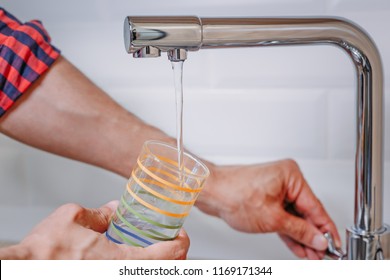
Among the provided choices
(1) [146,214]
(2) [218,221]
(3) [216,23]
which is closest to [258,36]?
(3) [216,23]

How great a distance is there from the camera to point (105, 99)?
2.71 feet

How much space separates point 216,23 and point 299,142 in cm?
36

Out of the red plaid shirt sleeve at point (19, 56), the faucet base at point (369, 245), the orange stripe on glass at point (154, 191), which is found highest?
the red plaid shirt sleeve at point (19, 56)

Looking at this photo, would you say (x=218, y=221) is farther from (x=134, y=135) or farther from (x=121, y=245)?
(x=121, y=245)

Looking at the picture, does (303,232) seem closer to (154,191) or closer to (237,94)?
→ (237,94)

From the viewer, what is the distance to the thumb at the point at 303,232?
758 millimetres

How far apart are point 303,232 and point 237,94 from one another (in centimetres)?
22

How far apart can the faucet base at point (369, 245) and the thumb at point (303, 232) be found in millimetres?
121

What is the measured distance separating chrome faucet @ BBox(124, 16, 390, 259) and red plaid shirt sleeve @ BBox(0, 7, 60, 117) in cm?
28

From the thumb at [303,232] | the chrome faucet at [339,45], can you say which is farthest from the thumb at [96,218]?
the thumb at [303,232]

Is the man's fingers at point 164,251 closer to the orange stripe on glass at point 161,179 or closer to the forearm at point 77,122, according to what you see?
the orange stripe on glass at point 161,179

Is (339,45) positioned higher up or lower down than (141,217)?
higher up

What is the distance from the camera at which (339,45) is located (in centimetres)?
58

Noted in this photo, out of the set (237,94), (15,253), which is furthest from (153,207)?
(237,94)
